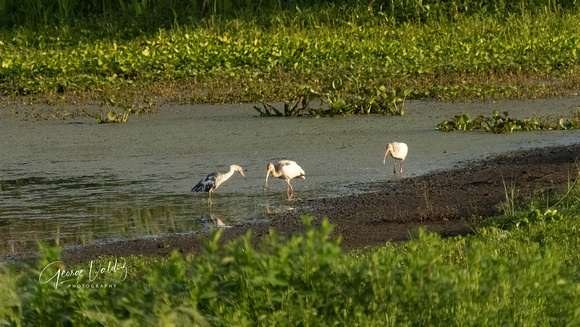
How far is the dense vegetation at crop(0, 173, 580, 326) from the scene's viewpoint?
3982mm

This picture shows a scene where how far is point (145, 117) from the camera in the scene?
14328mm

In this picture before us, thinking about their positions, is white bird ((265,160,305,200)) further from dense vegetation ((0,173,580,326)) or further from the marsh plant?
the marsh plant

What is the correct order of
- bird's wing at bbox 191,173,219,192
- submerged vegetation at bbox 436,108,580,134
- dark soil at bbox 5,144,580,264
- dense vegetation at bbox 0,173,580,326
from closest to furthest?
dense vegetation at bbox 0,173,580,326, dark soil at bbox 5,144,580,264, bird's wing at bbox 191,173,219,192, submerged vegetation at bbox 436,108,580,134

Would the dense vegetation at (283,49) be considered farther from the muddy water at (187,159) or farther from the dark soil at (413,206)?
the dark soil at (413,206)

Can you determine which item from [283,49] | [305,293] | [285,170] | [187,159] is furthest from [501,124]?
[305,293]

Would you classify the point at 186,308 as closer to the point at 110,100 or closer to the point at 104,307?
the point at 104,307

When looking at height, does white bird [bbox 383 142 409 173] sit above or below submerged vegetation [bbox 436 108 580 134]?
above

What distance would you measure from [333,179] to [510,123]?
11.5 feet

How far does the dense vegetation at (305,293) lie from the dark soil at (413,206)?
2377 millimetres

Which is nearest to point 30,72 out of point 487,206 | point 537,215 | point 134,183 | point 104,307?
point 134,183

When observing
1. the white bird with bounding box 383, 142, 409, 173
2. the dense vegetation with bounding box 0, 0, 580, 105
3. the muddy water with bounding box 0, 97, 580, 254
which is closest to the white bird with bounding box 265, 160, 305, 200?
the muddy water with bounding box 0, 97, 580, 254

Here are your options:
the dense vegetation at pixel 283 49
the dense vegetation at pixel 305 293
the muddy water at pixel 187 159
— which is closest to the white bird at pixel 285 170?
the muddy water at pixel 187 159

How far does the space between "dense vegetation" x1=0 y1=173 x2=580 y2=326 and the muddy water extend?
3318 millimetres

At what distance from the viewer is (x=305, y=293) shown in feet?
13.9
